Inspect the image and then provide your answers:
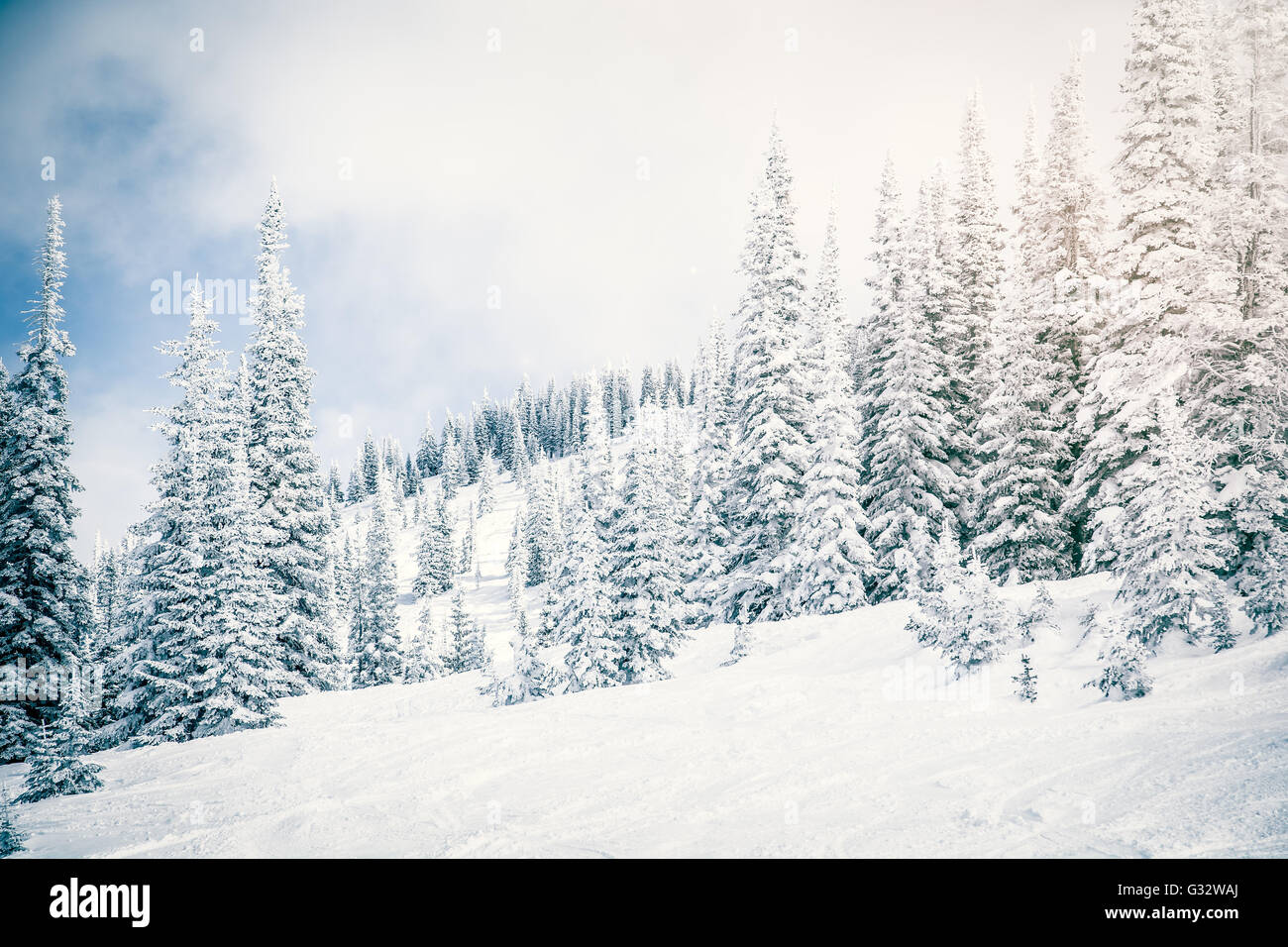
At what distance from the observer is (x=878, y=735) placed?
848 centimetres

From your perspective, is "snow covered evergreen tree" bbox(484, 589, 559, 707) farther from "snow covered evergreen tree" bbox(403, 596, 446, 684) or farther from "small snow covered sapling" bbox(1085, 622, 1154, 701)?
"snow covered evergreen tree" bbox(403, 596, 446, 684)

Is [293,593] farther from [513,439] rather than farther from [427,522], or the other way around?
[513,439]

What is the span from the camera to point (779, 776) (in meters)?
7.31

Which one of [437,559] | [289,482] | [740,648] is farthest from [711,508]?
[437,559]

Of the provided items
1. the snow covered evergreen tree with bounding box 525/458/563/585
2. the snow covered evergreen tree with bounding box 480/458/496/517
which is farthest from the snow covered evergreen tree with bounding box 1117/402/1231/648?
the snow covered evergreen tree with bounding box 480/458/496/517

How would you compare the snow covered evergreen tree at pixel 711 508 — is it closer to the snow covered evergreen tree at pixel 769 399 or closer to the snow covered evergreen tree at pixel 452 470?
the snow covered evergreen tree at pixel 769 399

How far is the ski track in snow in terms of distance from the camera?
5461 mm

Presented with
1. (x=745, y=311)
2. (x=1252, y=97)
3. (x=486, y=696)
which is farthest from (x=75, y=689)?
(x=1252, y=97)

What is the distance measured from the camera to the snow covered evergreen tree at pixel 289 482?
2575cm

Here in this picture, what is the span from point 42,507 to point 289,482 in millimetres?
7604

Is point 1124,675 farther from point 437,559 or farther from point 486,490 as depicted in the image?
point 486,490

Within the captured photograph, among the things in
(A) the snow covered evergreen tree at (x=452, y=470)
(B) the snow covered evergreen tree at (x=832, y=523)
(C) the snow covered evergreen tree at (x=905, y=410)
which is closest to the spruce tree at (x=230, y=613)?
(B) the snow covered evergreen tree at (x=832, y=523)

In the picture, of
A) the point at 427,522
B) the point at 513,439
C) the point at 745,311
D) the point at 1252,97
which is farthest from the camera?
the point at 513,439
